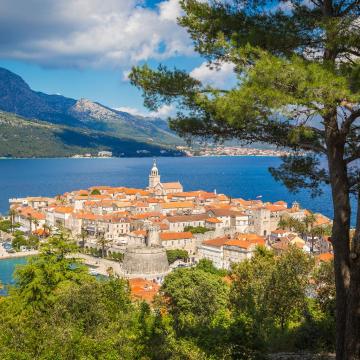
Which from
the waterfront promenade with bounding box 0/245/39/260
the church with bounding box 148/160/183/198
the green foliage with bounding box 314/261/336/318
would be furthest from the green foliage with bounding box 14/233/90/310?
the church with bounding box 148/160/183/198

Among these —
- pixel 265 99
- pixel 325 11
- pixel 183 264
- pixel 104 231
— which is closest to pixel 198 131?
pixel 265 99

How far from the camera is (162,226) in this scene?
7075 cm

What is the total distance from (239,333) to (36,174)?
194268mm

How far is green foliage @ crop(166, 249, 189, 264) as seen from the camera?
60.0m

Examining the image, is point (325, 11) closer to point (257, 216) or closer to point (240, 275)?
point (240, 275)

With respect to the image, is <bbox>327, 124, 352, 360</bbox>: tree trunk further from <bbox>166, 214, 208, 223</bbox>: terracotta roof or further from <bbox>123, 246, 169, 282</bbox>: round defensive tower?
<bbox>166, 214, 208, 223</bbox>: terracotta roof

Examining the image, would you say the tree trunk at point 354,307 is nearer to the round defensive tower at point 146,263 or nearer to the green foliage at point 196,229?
the round defensive tower at point 146,263

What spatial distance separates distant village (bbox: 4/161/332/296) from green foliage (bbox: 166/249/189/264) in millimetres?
573

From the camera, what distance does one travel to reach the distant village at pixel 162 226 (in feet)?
183

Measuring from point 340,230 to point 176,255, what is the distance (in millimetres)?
52701

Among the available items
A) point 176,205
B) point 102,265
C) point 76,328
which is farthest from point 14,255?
point 76,328

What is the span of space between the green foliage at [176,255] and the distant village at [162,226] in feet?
1.88

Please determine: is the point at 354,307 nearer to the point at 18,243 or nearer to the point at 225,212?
the point at 18,243

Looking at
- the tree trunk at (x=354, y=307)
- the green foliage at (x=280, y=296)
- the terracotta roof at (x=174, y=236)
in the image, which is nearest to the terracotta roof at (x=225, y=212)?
the terracotta roof at (x=174, y=236)
